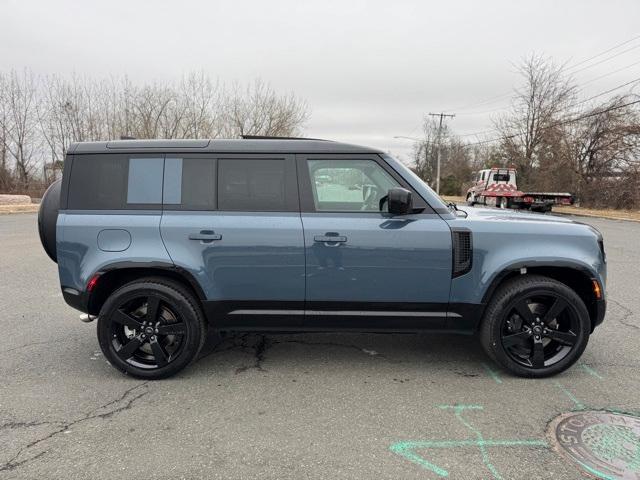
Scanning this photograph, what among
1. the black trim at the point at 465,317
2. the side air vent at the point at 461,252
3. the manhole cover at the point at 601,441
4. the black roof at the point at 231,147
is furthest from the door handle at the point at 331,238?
the manhole cover at the point at 601,441

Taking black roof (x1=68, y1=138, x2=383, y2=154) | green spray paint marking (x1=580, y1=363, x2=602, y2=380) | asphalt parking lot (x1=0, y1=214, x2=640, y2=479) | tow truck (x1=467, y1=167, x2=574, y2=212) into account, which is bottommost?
asphalt parking lot (x1=0, y1=214, x2=640, y2=479)

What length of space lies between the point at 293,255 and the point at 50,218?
212 centimetres

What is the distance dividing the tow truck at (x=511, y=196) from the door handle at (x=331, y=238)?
72.4 feet

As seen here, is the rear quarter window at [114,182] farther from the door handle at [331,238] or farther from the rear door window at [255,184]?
the door handle at [331,238]

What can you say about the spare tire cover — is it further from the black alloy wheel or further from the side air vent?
the black alloy wheel

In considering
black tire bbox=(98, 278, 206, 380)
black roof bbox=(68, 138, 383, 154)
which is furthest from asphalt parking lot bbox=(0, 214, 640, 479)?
black roof bbox=(68, 138, 383, 154)

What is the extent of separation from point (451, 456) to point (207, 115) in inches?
1252

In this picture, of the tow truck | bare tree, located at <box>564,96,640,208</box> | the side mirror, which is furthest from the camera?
bare tree, located at <box>564,96,640,208</box>

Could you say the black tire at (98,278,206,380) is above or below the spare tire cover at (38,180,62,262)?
below

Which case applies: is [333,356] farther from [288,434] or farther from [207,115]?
[207,115]

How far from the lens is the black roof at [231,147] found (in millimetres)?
3539

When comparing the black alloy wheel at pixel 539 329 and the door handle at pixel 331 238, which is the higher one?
the door handle at pixel 331 238

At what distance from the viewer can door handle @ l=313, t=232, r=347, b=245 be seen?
11.2ft

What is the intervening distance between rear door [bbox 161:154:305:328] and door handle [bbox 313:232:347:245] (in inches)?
5.6
